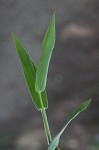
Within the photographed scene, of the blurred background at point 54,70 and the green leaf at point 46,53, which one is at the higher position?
the green leaf at point 46,53

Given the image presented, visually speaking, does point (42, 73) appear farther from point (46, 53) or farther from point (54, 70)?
point (54, 70)

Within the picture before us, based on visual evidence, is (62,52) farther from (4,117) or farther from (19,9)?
(4,117)

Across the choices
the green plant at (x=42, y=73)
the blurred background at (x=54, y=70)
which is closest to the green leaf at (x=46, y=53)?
the green plant at (x=42, y=73)

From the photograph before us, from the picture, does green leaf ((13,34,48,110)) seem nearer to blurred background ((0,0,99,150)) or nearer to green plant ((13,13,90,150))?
green plant ((13,13,90,150))

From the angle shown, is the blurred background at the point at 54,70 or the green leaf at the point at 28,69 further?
the blurred background at the point at 54,70

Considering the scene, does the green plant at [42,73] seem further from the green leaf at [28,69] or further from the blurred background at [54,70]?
the blurred background at [54,70]

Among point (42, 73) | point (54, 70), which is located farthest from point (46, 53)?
point (54, 70)

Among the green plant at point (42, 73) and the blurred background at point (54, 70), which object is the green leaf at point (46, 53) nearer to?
the green plant at point (42, 73)
